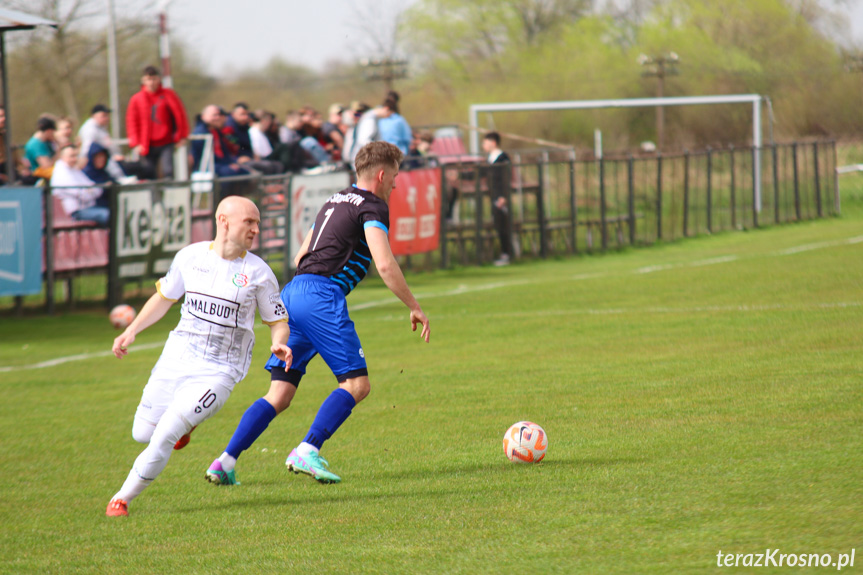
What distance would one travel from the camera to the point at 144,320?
5582 millimetres

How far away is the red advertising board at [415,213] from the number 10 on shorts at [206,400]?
12.8 meters

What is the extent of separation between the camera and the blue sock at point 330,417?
19.5 feet

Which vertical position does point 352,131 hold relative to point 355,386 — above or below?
above

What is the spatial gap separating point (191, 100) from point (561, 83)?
66.9ft

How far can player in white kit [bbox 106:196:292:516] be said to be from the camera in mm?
5477

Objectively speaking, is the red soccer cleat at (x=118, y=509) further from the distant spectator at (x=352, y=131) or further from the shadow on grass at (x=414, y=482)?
the distant spectator at (x=352, y=131)

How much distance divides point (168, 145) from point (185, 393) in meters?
11.8

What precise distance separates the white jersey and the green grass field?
2.59ft

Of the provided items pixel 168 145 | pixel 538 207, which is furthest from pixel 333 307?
pixel 538 207

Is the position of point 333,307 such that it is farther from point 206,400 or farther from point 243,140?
point 243,140

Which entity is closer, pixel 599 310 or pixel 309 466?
pixel 309 466

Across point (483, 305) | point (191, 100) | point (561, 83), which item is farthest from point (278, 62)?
point (483, 305)

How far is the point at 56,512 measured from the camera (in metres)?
5.66

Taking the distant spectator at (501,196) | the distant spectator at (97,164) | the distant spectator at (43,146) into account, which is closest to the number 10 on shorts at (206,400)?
the distant spectator at (97,164)
